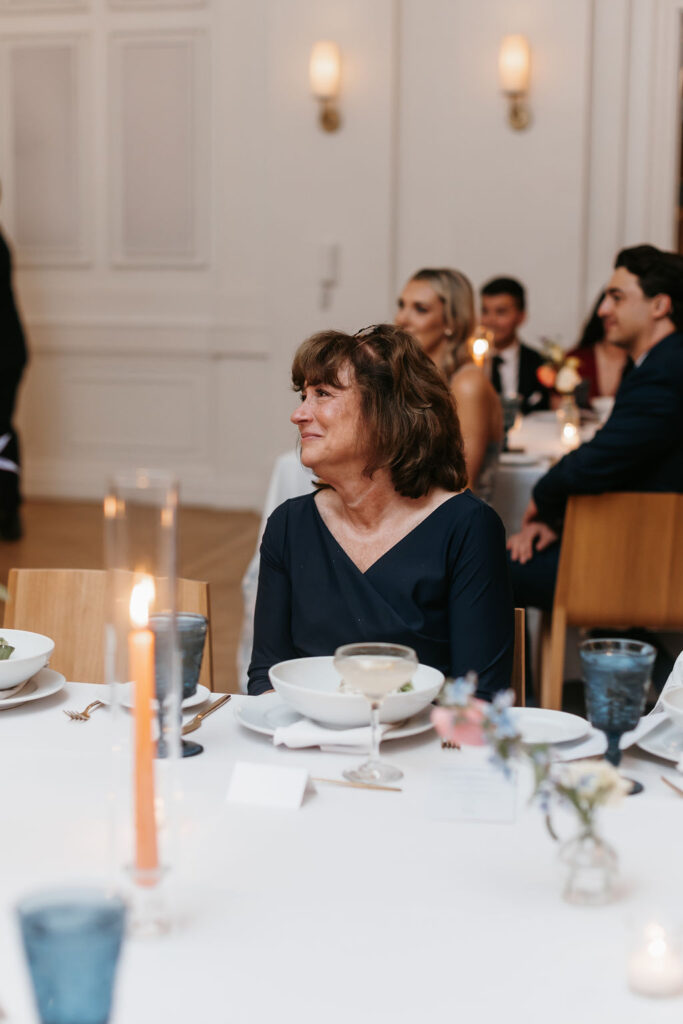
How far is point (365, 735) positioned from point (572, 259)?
5508mm

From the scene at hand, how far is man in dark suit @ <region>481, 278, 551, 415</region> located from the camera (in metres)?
6.08

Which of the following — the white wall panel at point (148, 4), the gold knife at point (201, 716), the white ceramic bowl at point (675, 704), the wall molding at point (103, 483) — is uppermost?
the white wall panel at point (148, 4)

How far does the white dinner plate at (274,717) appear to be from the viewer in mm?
1556

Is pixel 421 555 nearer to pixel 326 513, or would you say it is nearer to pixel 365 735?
pixel 326 513

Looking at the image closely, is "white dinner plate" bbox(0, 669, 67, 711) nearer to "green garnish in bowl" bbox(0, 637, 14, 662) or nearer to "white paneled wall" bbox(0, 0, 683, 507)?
"green garnish in bowl" bbox(0, 637, 14, 662)

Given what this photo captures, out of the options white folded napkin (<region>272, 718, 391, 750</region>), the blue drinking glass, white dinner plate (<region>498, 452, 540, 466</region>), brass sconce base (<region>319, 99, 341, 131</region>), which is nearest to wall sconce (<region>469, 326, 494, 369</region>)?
white dinner plate (<region>498, 452, 540, 466</region>)

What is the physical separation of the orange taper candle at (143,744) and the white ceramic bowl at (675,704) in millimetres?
721

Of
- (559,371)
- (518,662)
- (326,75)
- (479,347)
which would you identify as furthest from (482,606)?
(326,75)

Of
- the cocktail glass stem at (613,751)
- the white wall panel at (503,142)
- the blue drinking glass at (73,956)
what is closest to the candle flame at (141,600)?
the blue drinking glass at (73,956)

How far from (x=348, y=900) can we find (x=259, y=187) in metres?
6.50

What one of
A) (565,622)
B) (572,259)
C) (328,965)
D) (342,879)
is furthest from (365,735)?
(572,259)

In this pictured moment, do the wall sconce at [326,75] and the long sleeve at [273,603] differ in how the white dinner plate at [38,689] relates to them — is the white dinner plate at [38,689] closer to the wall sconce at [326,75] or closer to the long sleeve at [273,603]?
the long sleeve at [273,603]

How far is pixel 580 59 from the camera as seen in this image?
6.52 metres

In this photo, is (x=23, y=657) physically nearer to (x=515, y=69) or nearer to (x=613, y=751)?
(x=613, y=751)
